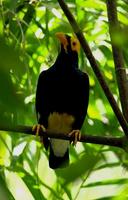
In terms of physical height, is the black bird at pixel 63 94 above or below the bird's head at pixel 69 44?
below

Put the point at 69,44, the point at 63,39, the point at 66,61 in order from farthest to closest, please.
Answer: the point at 66,61 < the point at 69,44 < the point at 63,39

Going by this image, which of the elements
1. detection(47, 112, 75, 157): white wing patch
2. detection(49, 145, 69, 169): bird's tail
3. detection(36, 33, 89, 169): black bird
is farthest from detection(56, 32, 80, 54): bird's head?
detection(49, 145, 69, 169): bird's tail

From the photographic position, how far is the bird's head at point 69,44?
1.89 meters

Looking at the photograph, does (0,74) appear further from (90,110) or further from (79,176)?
(90,110)

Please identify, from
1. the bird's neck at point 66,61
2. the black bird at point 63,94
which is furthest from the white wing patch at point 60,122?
the bird's neck at point 66,61

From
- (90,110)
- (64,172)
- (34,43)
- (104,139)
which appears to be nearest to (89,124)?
(90,110)

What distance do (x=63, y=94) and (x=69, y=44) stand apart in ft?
0.71

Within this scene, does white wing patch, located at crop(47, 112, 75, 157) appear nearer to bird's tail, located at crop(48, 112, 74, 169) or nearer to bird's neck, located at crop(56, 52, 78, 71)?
bird's tail, located at crop(48, 112, 74, 169)

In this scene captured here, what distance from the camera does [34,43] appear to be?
212 cm

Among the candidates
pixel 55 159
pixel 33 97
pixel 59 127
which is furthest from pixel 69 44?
pixel 55 159

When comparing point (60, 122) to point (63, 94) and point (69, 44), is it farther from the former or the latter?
point (69, 44)

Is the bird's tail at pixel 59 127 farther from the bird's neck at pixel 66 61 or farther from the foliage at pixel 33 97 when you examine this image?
the bird's neck at pixel 66 61

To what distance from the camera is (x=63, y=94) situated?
206cm

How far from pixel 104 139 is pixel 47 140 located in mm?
686
